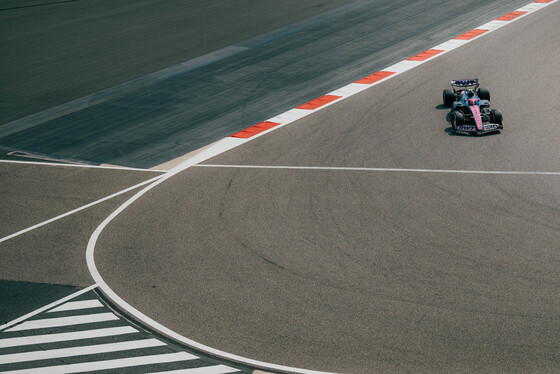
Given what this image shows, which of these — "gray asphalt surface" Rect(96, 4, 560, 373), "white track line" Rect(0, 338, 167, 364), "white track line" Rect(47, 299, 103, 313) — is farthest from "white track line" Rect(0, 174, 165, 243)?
"white track line" Rect(0, 338, 167, 364)

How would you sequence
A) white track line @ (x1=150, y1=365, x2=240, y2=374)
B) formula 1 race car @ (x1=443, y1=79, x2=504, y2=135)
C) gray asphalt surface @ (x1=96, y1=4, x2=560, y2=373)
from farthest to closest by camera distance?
formula 1 race car @ (x1=443, y1=79, x2=504, y2=135), gray asphalt surface @ (x1=96, y1=4, x2=560, y2=373), white track line @ (x1=150, y1=365, x2=240, y2=374)

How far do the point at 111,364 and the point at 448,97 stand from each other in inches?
600

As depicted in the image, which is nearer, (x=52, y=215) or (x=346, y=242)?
(x=346, y=242)

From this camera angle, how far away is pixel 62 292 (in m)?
13.6

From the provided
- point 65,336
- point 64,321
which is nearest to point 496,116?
point 64,321

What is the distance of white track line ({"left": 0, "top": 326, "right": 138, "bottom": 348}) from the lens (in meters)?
12.1

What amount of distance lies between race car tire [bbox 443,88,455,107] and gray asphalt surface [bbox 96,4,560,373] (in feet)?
1.69

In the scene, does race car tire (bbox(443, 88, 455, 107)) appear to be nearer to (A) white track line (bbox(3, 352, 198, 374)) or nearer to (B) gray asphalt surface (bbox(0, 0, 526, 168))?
(B) gray asphalt surface (bbox(0, 0, 526, 168))

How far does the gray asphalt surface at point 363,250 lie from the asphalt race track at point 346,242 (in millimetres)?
38

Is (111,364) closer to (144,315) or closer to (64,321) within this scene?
(144,315)

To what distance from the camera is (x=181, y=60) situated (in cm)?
2944

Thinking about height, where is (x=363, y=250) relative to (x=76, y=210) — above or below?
below

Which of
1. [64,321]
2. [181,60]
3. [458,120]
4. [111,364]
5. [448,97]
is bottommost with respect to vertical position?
[111,364]

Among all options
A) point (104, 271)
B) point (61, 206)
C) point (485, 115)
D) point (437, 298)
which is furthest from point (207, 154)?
point (437, 298)
